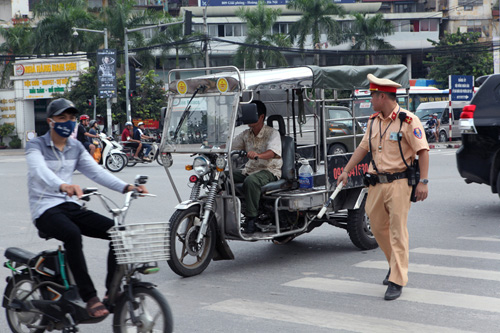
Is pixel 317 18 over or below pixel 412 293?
over

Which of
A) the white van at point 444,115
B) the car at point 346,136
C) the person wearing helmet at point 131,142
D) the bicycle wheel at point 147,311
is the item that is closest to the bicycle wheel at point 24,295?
the bicycle wheel at point 147,311

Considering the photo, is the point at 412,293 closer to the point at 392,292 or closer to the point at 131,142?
the point at 392,292

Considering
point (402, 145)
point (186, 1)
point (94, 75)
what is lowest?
point (402, 145)

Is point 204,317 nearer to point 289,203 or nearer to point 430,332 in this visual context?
point 430,332

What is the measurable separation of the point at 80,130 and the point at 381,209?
13.6m

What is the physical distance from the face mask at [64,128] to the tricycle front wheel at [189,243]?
79.1 inches

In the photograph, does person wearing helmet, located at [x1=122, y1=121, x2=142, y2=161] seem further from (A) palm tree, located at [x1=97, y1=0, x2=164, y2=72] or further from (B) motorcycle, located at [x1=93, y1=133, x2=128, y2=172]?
(A) palm tree, located at [x1=97, y1=0, x2=164, y2=72]

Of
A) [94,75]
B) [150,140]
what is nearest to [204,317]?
[150,140]

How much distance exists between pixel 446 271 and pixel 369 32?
173 ft

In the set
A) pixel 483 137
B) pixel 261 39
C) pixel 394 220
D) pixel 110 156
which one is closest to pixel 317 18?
pixel 261 39

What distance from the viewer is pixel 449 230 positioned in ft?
29.8

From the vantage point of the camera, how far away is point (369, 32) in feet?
188

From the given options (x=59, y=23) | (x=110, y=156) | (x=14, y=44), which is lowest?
(x=110, y=156)

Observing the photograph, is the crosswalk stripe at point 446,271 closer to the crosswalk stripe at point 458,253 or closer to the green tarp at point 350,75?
the crosswalk stripe at point 458,253
